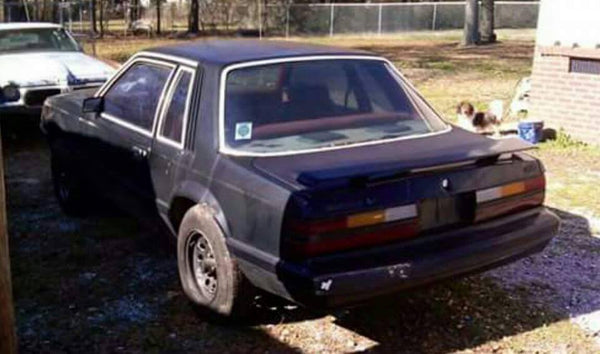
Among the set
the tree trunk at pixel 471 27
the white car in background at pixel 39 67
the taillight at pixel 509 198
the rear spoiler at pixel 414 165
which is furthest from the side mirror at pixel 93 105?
the tree trunk at pixel 471 27

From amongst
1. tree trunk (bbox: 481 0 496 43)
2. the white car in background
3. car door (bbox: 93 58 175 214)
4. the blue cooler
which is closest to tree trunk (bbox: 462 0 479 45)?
tree trunk (bbox: 481 0 496 43)

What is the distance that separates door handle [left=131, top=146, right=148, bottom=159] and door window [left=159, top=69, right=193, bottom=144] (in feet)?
0.68

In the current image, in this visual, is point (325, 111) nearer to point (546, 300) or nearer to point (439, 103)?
point (546, 300)

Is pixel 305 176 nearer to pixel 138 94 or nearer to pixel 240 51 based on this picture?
pixel 240 51

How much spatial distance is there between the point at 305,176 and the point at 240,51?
1446mm

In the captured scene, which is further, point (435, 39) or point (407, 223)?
point (435, 39)

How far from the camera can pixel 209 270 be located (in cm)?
412

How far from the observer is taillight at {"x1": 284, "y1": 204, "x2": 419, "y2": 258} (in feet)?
11.2

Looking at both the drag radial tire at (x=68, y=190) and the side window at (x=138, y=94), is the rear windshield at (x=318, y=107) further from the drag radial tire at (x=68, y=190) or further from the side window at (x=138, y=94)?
the drag radial tire at (x=68, y=190)

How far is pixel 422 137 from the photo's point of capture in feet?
14.1

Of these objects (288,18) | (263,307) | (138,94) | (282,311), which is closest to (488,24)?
(288,18)

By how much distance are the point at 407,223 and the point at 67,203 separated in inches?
142

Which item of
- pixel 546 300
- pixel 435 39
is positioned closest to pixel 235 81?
pixel 546 300

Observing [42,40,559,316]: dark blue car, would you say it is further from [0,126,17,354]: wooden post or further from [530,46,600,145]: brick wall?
[530,46,600,145]: brick wall
